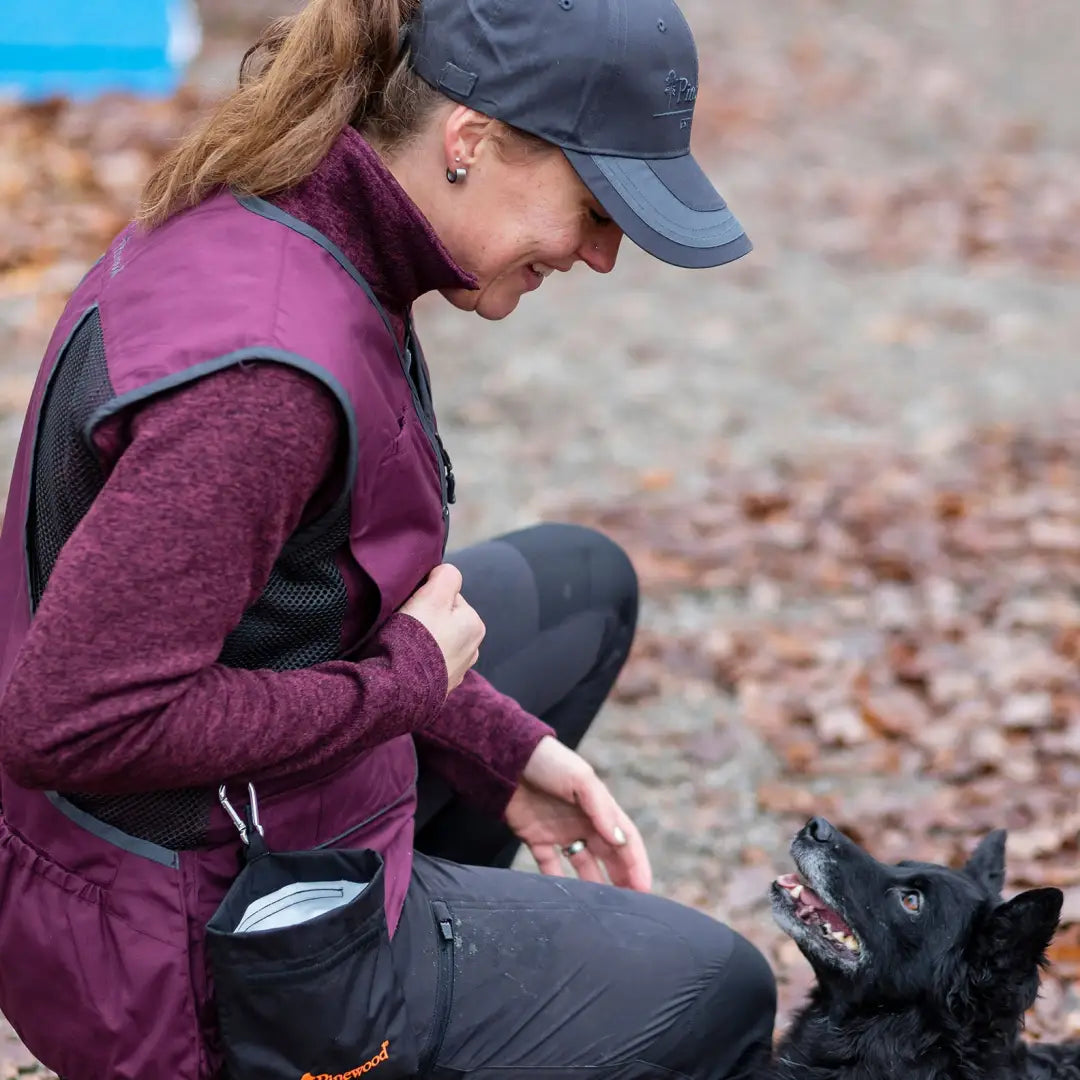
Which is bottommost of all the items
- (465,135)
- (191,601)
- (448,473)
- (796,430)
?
(796,430)

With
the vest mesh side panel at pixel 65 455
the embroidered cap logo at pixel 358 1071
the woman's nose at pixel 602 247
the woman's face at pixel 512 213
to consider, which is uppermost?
the woman's face at pixel 512 213

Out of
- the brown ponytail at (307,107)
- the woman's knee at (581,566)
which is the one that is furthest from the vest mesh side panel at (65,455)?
the woman's knee at (581,566)

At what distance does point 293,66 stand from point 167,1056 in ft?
4.51

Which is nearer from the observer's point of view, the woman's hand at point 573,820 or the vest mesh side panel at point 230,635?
the vest mesh side panel at point 230,635

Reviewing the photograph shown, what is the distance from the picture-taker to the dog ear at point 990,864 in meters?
2.79

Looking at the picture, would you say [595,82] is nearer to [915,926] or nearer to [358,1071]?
[358,1071]

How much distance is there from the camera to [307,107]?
191 cm

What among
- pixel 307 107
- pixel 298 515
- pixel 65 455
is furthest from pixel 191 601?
pixel 307 107

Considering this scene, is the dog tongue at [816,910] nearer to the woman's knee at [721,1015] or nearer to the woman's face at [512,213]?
the woman's knee at [721,1015]

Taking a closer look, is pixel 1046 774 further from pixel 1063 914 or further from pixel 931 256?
pixel 931 256

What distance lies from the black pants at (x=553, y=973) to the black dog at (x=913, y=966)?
0.20 meters

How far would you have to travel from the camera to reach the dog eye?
2.68m

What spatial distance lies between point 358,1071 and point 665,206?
1.30 meters

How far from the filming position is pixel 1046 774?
4043 mm
